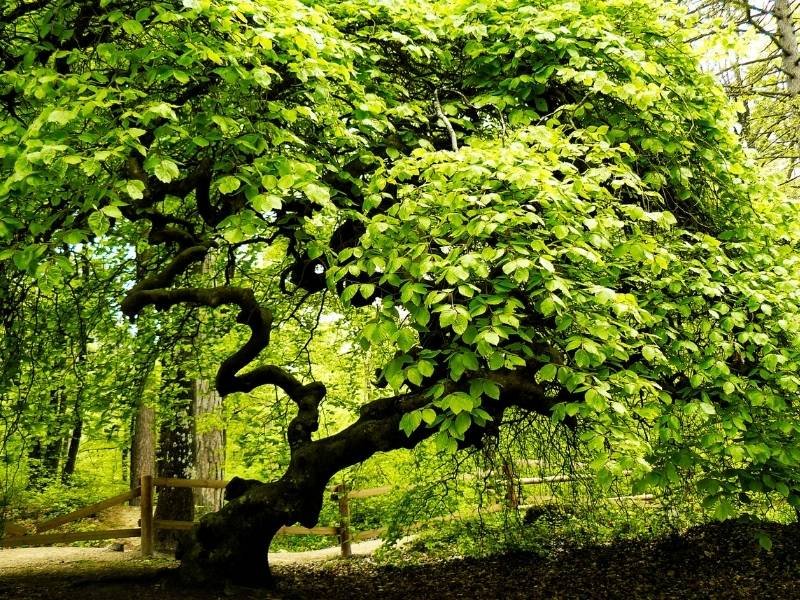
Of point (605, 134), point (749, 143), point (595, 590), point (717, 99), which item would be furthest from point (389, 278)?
point (749, 143)

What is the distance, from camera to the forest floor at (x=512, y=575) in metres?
6.11

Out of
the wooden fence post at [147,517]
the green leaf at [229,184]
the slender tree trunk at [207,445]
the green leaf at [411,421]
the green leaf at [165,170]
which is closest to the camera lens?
the green leaf at [411,421]

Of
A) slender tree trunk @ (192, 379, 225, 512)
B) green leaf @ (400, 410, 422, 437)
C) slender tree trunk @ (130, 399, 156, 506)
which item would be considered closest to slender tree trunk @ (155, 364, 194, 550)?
slender tree trunk @ (192, 379, 225, 512)

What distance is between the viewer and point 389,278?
12.0 ft

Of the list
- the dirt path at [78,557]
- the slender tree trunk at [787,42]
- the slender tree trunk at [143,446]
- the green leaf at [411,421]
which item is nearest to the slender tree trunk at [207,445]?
the dirt path at [78,557]

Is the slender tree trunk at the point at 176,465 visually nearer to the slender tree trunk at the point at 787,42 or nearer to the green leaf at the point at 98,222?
the green leaf at the point at 98,222

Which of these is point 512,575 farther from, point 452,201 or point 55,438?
point 55,438

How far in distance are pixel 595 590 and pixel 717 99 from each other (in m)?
5.35

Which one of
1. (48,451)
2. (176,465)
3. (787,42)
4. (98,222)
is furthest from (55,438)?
(787,42)

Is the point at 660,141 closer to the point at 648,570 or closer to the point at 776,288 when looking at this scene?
the point at 776,288

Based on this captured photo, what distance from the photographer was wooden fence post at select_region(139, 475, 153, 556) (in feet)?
31.2

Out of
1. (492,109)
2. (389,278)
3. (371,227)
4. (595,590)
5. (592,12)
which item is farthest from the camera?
(595,590)

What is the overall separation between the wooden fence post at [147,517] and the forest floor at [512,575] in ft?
1.04

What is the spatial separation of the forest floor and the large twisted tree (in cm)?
85
